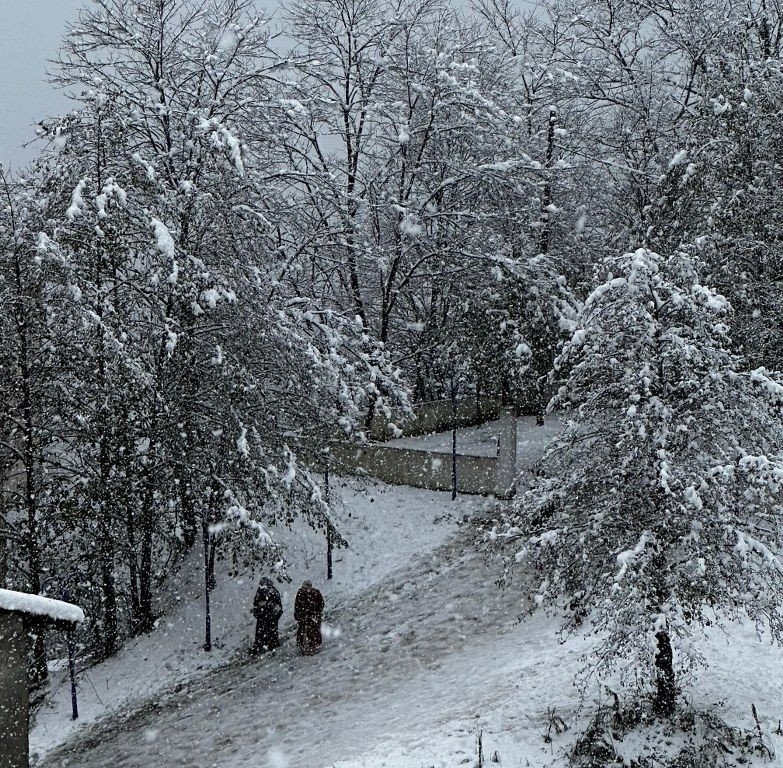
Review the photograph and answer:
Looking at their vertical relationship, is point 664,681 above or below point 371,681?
above

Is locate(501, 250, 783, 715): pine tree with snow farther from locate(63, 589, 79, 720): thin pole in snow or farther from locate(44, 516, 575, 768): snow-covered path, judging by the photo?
locate(63, 589, 79, 720): thin pole in snow

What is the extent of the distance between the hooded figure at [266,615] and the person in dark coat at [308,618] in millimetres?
590

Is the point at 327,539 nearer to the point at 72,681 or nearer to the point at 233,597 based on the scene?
the point at 233,597

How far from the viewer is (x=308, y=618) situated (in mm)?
13969

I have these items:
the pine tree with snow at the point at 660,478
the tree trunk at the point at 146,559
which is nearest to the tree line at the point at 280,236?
the tree trunk at the point at 146,559

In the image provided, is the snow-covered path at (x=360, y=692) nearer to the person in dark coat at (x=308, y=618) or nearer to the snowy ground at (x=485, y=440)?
the person in dark coat at (x=308, y=618)

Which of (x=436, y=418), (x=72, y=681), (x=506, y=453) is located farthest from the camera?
(x=436, y=418)

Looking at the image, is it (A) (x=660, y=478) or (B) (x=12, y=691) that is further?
(A) (x=660, y=478)

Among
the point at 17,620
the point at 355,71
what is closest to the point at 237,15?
the point at 355,71

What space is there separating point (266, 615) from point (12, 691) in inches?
354

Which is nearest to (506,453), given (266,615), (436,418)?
(436,418)

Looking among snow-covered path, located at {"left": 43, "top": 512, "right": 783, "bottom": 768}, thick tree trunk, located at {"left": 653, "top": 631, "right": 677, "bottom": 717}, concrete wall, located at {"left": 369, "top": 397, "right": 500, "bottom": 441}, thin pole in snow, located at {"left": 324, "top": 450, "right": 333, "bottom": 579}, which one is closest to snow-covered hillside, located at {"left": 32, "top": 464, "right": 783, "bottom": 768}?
snow-covered path, located at {"left": 43, "top": 512, "right": 783, "bottom": 768}

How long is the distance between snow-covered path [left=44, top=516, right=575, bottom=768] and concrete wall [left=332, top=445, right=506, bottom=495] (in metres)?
4.04

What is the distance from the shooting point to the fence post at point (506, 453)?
1903 cm
